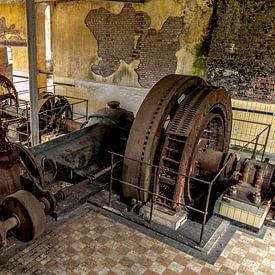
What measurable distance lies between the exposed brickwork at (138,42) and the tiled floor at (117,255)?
5728 mm

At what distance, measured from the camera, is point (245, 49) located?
A: 7531 mm

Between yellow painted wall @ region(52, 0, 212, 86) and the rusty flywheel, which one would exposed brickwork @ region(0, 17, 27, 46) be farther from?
the rusty flywheel

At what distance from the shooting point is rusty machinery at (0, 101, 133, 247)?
10.3 ft

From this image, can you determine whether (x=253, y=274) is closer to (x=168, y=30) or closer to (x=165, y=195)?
(x=165, y=195)

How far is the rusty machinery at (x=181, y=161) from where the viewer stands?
4188mm

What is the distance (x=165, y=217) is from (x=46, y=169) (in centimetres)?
201

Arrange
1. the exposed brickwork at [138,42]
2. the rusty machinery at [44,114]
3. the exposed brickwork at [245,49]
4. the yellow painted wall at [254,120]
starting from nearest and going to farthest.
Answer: the exposed brickwork at [245,49]
the rusty machinery at [44,114]
the yellow painted wall at [254,120]
the exposed brickwork at [138,42]

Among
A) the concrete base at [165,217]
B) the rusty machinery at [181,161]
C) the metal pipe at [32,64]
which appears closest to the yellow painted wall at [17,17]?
the metal pipe at [32,64]

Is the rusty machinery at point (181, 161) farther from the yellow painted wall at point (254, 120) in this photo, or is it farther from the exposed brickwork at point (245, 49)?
the exposed brickwork at point (245, 49)

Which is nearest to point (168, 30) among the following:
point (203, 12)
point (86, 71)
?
point (203, 12)

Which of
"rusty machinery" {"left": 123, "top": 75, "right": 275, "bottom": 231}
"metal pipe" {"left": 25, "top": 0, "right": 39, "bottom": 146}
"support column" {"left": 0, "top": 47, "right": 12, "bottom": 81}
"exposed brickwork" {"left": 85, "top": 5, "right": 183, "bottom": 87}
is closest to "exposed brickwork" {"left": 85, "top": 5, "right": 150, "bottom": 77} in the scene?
"exposed brickwork" {"left": 85, "top": 5, "right": 183, "bottom": 87}

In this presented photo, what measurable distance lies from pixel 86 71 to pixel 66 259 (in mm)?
7812

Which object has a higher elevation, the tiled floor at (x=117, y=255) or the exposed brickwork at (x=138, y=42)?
the exposed brickwork at (x=138, y=42)

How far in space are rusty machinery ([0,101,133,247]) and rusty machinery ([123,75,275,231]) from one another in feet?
2.25
